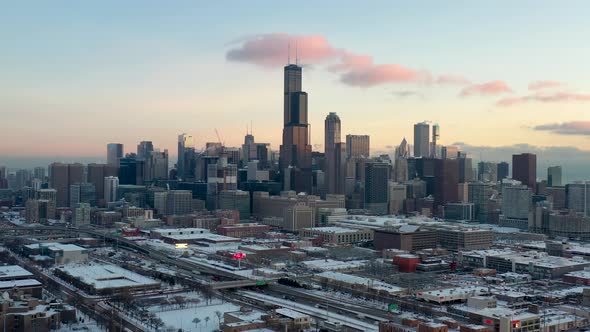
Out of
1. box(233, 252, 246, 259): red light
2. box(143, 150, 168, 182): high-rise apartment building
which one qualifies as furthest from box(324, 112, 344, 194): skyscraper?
box(233, 252, 246, 259): red light

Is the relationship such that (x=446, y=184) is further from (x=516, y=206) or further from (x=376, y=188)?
(x=516, y=206)

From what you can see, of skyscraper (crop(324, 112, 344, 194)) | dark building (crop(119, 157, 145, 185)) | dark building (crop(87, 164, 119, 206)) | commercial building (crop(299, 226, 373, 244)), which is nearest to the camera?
commercial building (crop(299, 226, 373, 244))

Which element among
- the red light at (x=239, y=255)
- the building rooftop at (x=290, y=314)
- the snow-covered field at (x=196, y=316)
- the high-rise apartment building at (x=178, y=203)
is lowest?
the snow-covered field at (x=196, y=316)

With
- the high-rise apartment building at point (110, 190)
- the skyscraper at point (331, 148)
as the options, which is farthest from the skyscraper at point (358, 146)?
the high-rise apartment building at point (110, 190)

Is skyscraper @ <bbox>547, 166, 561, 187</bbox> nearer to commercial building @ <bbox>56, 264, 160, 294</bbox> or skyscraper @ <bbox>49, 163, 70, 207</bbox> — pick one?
skyscraper @ <bbox>49, 163, 70, 207</bbox>

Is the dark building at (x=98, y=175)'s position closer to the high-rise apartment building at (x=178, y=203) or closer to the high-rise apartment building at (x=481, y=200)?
the high-rise apartment building at (x=178, y=203)

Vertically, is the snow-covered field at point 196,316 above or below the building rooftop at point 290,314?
below
